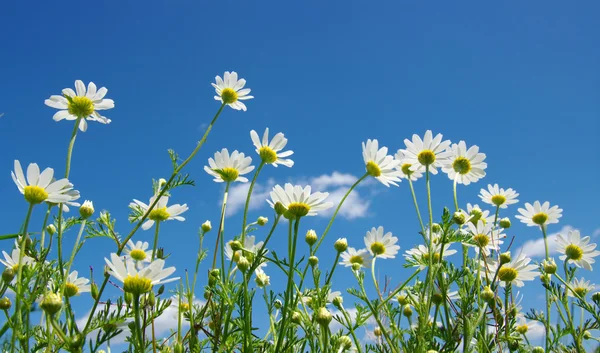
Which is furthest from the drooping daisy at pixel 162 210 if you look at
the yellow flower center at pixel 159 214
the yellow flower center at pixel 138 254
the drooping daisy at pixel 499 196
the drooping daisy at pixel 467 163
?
the drooping daisy at pixel 499 196

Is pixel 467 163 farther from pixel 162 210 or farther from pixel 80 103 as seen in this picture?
pixel 80 103

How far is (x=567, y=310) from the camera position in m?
2.53

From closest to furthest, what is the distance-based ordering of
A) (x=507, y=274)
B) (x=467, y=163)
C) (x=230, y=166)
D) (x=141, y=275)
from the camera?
(x=141, y=275) → (x=230, y=166) → (x=507, y=274) → (x=467, y=163)

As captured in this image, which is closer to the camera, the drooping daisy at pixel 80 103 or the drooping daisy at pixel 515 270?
the drooping daisy at pixel 80 103

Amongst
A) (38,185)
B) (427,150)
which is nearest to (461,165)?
(427,150)

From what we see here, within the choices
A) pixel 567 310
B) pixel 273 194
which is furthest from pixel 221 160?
pixel 567 310

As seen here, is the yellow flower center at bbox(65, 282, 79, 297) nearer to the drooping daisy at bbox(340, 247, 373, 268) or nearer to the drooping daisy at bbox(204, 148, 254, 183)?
the drooping daisy at bbox(204, 148, 254, 183)

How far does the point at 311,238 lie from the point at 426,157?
0.71m

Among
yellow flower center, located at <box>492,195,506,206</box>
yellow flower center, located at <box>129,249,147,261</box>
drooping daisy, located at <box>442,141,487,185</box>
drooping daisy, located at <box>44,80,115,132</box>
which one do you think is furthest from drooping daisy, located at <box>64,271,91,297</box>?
yellow flower center, located at <box>492,195,506,206</box>

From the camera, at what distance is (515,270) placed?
8.15 feet

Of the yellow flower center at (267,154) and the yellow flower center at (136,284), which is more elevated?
the yellow flower center at (267,154)

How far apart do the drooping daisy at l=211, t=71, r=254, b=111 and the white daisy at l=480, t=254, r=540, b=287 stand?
1461mm

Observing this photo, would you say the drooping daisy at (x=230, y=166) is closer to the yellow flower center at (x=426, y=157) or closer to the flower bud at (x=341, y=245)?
the flower bud at (x=341, y=245)

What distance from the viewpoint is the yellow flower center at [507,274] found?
2.46 metres
